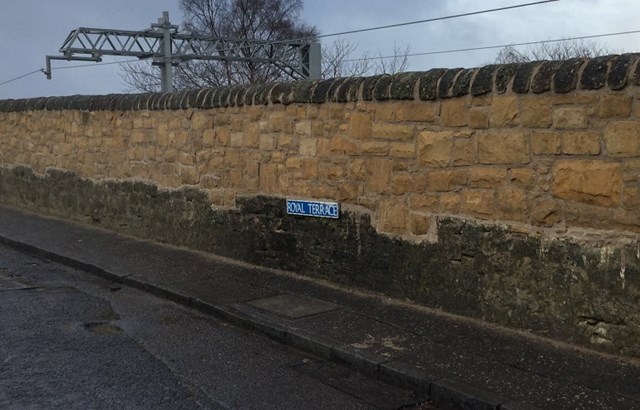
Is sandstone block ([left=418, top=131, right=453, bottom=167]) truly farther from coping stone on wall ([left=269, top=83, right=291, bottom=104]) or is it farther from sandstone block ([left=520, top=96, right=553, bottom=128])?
coping stone on wall ([left=269, top=83, right=291, bottom=104])

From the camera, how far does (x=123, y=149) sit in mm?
10492

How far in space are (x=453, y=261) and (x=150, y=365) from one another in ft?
9.07

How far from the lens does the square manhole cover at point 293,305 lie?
609 centimetres

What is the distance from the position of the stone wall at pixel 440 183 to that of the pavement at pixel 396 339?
213 mm

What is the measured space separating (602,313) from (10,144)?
42.5ft

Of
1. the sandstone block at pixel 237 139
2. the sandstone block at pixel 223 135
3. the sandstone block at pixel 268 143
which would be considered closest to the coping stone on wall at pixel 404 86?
the sandstone block at pixel 268 143

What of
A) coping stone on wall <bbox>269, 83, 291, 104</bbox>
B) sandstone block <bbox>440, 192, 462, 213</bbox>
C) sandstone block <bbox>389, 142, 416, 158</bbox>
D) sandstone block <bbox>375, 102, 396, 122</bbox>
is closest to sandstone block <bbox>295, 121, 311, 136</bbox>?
coping stone on wall <bbox>269, 83, 291, 104</bbox>

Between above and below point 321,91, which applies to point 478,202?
below

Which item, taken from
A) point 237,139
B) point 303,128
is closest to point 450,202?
point 303,128

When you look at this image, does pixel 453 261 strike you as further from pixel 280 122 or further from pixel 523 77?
pixel 280 122

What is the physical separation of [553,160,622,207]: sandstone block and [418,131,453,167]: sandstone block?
105 cm

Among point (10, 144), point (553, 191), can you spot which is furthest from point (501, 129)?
point (10, 144)

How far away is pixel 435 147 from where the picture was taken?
5.94 m

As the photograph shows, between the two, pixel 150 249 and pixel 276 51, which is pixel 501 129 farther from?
pixel 276 51
